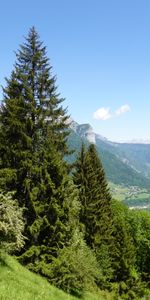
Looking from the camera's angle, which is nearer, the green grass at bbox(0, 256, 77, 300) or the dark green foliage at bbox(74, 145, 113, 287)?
the green grass at bbox(0, 256, 77, 300)

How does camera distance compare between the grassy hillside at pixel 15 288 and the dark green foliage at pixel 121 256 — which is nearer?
the grassy hillside at pixel 15 288

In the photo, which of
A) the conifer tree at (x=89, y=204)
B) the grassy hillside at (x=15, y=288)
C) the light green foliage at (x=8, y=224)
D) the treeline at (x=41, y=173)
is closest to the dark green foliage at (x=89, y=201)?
the conifer tree at (x=89, y=204)

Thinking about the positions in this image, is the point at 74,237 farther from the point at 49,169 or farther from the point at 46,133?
the point at 46,133

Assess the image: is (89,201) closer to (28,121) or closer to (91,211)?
(91,211)

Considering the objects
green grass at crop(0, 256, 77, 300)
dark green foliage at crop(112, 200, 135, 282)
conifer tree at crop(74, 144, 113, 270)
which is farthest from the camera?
dark green foliage at crop(112, 200, 135, 282)

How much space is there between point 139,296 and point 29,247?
1348 inches

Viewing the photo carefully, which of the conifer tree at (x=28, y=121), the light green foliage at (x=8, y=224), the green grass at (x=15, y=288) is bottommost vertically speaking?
the green grass at (x=15, y=288)

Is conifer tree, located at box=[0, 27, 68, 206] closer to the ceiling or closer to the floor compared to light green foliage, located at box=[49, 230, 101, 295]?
closer to the ceiling

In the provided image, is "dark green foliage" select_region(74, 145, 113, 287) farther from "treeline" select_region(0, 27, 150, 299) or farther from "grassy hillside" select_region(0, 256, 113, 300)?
"grassy hillside" select_region(0, 256, 113, 300)

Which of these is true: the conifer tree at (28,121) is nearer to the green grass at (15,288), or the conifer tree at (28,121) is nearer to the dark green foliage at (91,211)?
the green grass at (15,288)

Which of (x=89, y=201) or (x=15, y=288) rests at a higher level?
(x=15, y=288)

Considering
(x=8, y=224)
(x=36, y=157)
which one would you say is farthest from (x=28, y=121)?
(x=8, y=224)

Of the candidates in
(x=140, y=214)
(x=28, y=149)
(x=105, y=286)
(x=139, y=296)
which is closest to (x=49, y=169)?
(x=28, y=149)

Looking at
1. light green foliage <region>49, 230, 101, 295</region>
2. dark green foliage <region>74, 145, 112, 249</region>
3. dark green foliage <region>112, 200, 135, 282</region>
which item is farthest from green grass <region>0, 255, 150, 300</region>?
dark green foliage <region>112, 200, 135, 282</region>
